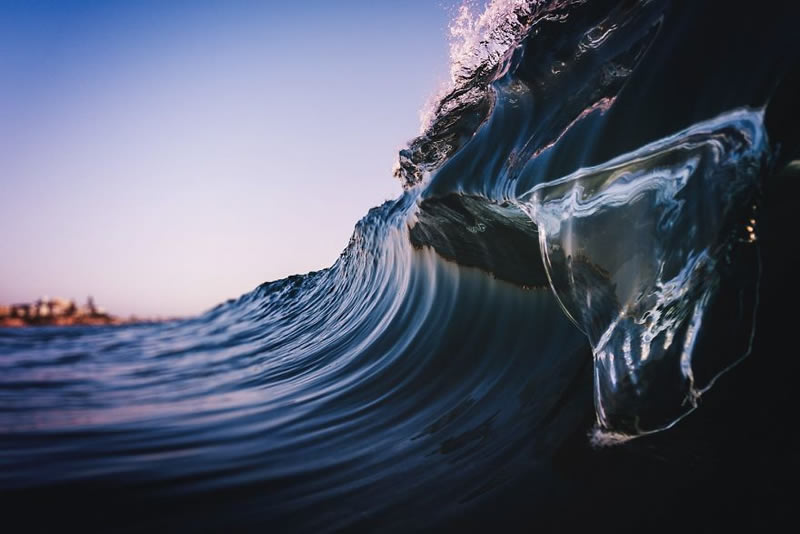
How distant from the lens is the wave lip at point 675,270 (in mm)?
1421

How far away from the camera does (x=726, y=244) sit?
1.43m

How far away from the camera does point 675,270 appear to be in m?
1.50

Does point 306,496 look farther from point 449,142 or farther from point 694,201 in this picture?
point 449,142

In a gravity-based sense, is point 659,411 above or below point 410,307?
below

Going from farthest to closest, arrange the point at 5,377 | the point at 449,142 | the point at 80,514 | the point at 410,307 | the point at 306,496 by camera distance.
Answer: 1. the point at 449,142
2. the point at 410,307
3. the point at 5,377
4. the point at 306,496
5. the point at 80,514

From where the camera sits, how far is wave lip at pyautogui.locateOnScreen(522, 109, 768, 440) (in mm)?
1421

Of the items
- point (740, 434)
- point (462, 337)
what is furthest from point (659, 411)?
point (462, 337)

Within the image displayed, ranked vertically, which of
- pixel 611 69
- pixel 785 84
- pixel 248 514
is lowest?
pixel 248 514

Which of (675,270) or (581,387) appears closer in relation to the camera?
(675,270)

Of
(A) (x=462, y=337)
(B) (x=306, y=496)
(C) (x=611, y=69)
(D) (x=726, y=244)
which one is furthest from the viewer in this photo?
(A) (x=462, y=337)

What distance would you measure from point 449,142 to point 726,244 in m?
4.10

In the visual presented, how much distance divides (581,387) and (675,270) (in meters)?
0.67

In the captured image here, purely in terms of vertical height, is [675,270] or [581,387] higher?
[675,270]

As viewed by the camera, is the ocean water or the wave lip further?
the wave lip
